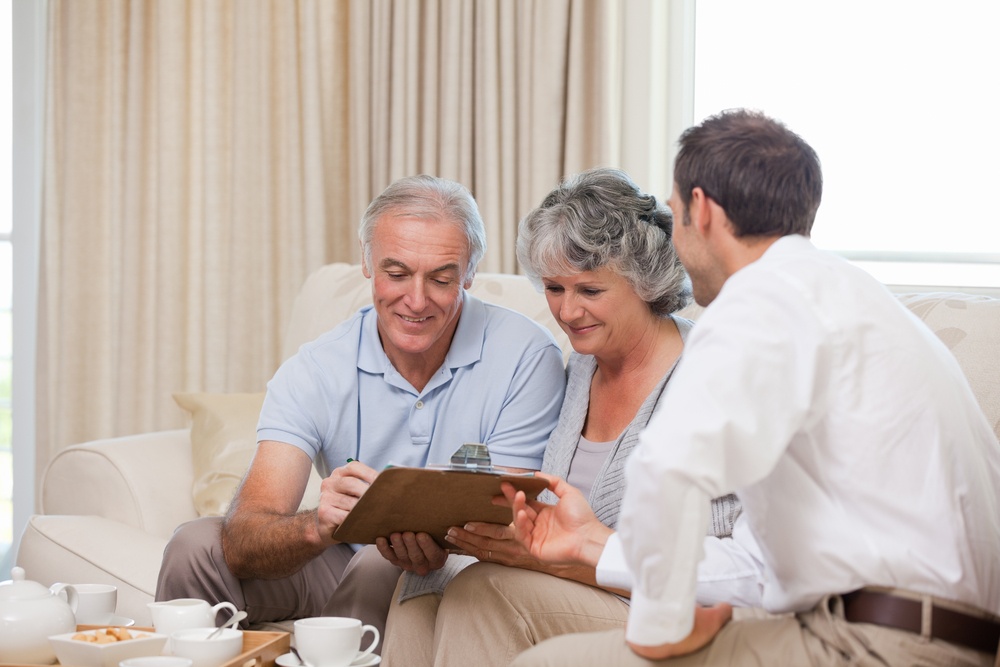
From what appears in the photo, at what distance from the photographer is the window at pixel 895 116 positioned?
9.33 feet

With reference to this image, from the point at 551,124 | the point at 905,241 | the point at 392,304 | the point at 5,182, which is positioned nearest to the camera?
the point at 392,304

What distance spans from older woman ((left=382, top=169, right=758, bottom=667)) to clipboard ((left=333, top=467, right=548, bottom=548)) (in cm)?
6

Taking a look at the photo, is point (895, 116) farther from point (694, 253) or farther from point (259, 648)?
point (259, 648)

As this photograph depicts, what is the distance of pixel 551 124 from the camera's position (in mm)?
3137

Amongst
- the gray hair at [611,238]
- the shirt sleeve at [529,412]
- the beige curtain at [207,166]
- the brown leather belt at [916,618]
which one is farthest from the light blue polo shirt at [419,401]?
the beige curtain at [207,166]

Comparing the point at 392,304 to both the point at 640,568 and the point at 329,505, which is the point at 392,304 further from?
the point at 640,568

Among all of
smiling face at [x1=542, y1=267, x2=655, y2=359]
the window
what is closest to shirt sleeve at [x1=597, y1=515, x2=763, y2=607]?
smiling face at [x1=542, y1=267, x2=655, y2=359]

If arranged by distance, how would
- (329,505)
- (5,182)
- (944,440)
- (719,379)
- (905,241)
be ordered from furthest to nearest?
1. (5,182)
2. (905,241)
3. (329,505)
4. (944,440)
5. (719,379)

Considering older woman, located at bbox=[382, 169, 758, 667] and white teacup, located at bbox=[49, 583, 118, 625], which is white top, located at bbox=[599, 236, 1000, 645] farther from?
white teacup, located at bbox=[49, 583, 118, 625]

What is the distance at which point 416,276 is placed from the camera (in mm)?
2035

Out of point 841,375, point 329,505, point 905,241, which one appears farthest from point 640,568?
point 905,241

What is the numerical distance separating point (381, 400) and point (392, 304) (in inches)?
Answer: 8.1

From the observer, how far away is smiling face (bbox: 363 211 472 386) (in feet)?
6.69

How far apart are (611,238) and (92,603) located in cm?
107
